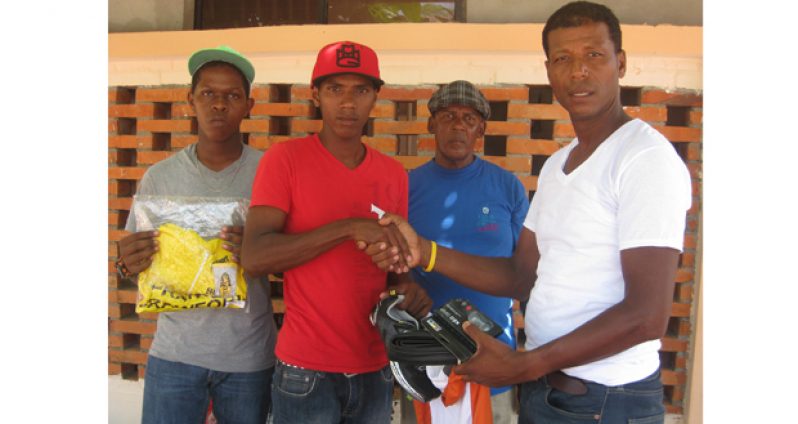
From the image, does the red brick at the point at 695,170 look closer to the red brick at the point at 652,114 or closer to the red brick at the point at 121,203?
the red brick at the point at 652,114

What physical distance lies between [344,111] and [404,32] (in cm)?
132

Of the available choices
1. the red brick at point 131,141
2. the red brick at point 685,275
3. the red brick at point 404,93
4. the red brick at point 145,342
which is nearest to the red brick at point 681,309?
the red brick at point 685,275

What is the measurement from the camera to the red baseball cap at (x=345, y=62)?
2.09 meters

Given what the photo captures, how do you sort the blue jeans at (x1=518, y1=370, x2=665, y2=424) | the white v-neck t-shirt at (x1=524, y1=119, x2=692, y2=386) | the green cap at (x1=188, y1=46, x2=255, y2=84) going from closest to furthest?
the white v-neck t-shirt at (x1=524, y1=119, x2=692, y2=386), the blue jeans at (x1=518, y1=370, x2=665, y2=424), the green cap at (x1=188, y1=46, x2=255, y2=84)

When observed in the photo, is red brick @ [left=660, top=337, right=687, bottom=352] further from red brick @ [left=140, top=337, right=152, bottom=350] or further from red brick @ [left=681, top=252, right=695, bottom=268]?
red brick @ [left=140, top=337, right=152, bottom=350]

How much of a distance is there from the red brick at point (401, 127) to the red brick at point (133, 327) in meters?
1.85

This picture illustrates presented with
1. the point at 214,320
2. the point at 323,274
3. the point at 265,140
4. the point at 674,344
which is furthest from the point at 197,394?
the point at 674,344

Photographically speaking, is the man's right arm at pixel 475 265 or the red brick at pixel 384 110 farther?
the red brick at pixel 384 110

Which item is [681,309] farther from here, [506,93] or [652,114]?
[506,93]

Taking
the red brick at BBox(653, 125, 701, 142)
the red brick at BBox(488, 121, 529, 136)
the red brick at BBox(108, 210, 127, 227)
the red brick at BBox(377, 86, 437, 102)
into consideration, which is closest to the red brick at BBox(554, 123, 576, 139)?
the red brick at BBox(488, 121, 529, 136)

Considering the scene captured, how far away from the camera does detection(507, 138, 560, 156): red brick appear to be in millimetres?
3295

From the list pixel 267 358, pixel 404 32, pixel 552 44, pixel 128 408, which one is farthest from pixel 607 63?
pixel 128 408

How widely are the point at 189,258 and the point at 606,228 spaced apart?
56.4 inches
